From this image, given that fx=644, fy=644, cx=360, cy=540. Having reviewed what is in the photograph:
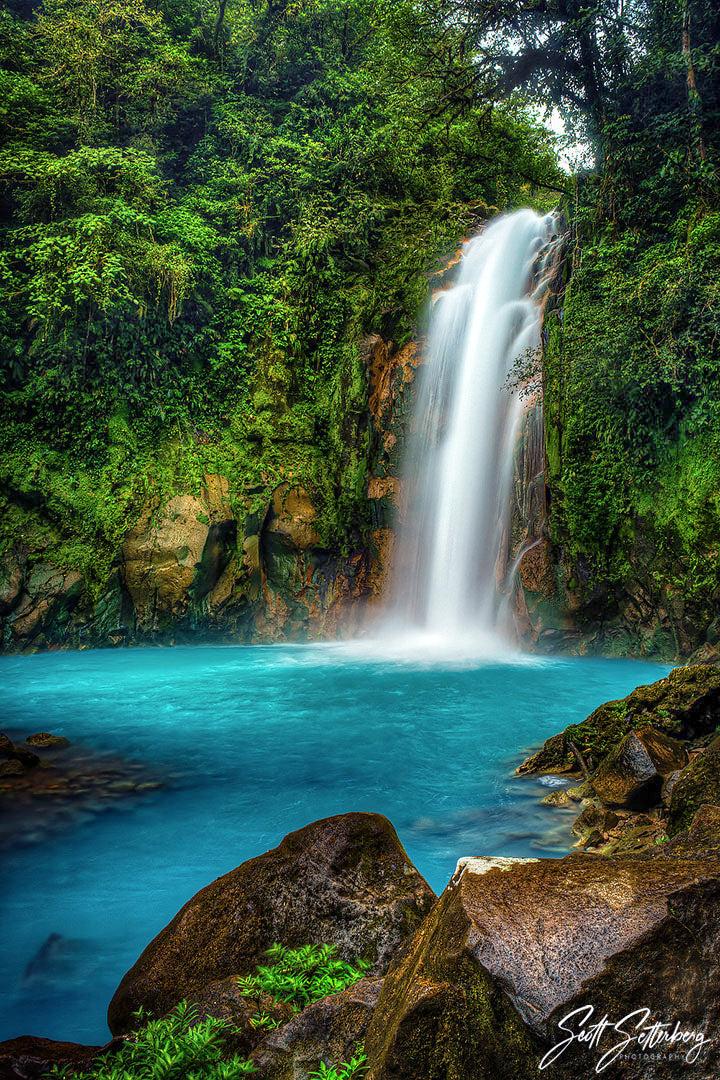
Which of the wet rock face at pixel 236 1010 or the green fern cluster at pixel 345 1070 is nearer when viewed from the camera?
the green fern cluster at pixel 345 1070

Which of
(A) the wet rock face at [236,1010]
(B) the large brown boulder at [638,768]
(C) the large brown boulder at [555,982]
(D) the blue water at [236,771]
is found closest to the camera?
(C) the large brown boulder at [555,982]

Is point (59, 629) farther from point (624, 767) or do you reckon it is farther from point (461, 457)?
point (624, 767)

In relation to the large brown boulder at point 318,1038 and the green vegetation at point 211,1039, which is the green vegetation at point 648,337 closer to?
the green vegetation at point 211,1039

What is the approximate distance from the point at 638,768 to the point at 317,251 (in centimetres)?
1434

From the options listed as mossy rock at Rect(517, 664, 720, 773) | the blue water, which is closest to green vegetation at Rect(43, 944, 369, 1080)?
the blue water

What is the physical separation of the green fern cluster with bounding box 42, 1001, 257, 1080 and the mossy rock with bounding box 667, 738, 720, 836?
277 cm

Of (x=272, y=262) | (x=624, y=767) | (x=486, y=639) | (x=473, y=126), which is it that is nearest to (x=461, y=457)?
(x=486, y=639)

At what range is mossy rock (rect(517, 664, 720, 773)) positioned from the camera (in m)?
5.68

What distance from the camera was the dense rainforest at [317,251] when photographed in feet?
36.4

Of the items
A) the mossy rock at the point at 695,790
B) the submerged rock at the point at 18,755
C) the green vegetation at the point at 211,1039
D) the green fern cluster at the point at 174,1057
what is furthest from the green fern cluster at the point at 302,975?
Result: the submerged rock at the point at 18,755

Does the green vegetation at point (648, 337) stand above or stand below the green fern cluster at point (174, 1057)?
above

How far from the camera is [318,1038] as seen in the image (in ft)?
6.72

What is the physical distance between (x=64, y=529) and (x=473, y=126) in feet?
54.6

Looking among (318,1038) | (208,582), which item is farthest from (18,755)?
(208,582)
